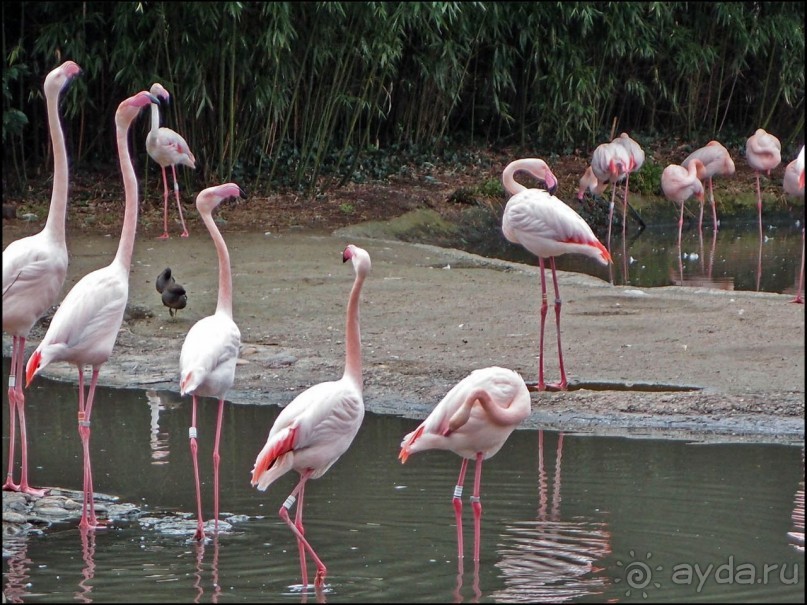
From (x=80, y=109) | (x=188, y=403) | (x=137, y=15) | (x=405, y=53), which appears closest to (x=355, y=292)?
(x=188, y=403)

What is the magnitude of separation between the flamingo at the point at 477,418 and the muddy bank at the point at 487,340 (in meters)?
1.42

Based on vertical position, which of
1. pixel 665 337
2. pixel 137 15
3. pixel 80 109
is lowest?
pixel 665 337

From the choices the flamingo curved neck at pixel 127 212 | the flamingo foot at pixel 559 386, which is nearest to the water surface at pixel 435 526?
the flamingo foot at pixel 559 386

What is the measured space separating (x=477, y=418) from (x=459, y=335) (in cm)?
310

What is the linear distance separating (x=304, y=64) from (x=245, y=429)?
6.96 m

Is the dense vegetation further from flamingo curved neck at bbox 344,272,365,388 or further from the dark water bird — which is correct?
flamingo curved neck at bbox 344,272,365,388

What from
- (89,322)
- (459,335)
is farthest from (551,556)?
(459,335)

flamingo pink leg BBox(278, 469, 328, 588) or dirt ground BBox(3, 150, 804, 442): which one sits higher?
dirt ground BBox(3, 150, 804, 442)

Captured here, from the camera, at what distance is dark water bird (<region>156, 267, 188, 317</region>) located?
7367mm

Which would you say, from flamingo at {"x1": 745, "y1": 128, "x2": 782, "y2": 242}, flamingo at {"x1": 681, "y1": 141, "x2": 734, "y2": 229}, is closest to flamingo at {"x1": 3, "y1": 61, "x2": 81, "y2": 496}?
flamingo at {"x1": 745, "y1": 128, "x2": 782, "y2": 242}

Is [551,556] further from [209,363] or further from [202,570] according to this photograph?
[209,363]

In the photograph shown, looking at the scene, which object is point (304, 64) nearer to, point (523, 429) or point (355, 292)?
point (523, 429)

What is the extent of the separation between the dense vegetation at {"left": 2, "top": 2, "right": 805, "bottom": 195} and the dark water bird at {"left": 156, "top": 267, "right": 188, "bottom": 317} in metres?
3.84

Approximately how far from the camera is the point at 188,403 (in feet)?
20.6
